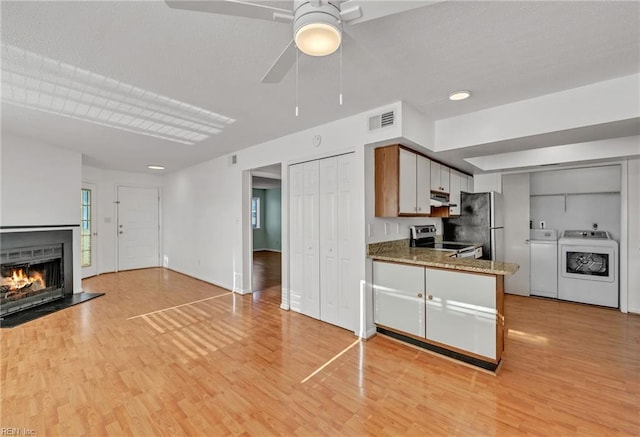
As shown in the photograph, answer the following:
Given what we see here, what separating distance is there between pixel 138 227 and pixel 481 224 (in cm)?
777

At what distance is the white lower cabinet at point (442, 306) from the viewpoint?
2408 millimetres

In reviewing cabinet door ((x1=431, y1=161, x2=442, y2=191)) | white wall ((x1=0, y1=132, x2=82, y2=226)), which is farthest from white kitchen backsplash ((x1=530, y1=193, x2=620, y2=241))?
white wall ((x1=0, y1=132, x2=82, y2=226))

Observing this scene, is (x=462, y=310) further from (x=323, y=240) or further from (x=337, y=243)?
(x=323, y=240)

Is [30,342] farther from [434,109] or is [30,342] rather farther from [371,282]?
[434,109]

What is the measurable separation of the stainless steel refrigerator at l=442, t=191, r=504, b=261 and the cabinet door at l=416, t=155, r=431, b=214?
1.61 meters

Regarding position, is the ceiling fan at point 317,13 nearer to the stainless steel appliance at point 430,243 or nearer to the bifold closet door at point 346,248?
the bifold closet door at point 346,248

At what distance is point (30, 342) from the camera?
9.79 ft

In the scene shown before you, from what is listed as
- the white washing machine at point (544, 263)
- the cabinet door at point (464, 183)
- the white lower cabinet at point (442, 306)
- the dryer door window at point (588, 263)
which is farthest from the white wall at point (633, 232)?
the white lower cabinet at point (442, 306)

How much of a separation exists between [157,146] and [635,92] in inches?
223

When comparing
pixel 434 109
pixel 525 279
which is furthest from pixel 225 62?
pixel 525 279

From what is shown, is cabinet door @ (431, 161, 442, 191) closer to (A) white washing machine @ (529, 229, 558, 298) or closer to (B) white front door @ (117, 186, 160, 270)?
(A) white washing machine @ (529, 229, 558, 298)

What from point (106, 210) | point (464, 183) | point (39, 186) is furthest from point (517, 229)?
point (106, 210)

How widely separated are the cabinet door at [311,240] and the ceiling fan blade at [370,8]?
2.38 metres

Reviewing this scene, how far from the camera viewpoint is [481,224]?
466 centimetres
